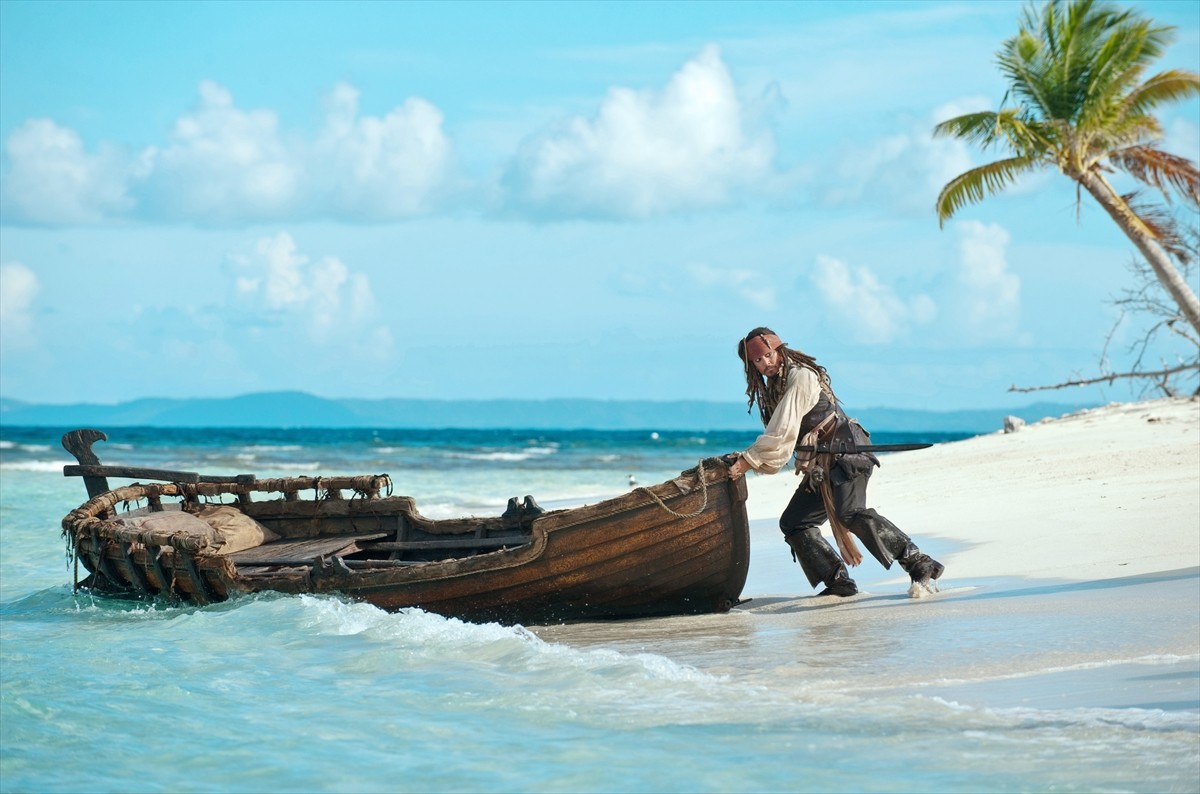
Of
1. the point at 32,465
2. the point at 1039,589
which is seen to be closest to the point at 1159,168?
the point at 1039,589

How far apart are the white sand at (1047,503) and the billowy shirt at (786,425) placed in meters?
1.99

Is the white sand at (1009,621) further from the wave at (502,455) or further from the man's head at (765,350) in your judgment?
the wave at (502,455)

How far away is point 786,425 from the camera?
303 inches

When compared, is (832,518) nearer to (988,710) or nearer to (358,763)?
(988,710)

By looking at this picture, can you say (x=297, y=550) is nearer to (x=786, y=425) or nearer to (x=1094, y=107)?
(x=786, y=425)

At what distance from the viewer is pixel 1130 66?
54.0 feet

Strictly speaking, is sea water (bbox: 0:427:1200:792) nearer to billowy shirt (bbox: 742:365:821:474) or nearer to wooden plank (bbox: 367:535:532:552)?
billowy shirt (bbox: 742:365:821:474)

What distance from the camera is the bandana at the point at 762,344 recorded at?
26.0 feet

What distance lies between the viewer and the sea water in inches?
201

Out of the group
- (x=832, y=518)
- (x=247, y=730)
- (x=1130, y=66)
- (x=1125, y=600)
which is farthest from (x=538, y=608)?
(x=1130, y=66)

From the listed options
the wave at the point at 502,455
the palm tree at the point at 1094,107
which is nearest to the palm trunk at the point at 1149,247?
the palm tree at the point at 1094,107

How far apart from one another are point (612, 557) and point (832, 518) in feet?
4.52

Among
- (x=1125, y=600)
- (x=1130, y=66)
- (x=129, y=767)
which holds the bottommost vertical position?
(x=129, y=767)

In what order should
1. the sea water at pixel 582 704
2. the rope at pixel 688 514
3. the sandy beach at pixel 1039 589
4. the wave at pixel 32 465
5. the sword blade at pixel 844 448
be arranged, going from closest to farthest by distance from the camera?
1. the sea water at pixel 582 704
2. the sandy beach at pixel 1039 589
3. the sword blade at pixel 844 448
4. the rope at pixel 688 514
5. the wave at pixel 32 465
